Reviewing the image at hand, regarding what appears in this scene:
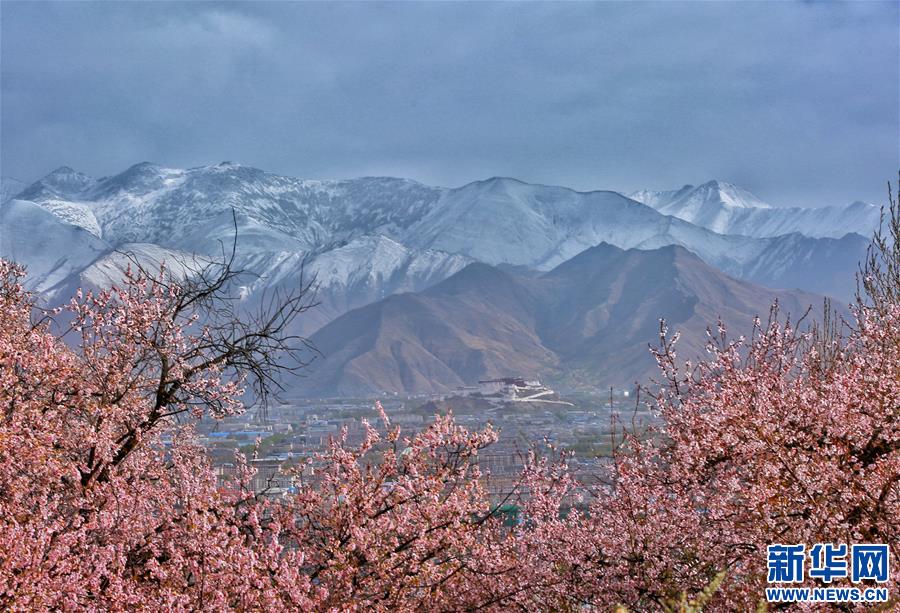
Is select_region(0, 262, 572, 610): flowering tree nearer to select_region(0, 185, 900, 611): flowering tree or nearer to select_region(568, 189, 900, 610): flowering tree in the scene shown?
select_region(0, 185, 900, 611): flowering tree

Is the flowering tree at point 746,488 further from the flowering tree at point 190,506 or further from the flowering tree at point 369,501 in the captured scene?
the flowering tree at point 190,506

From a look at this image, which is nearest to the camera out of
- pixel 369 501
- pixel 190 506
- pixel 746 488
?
pixel 190 506

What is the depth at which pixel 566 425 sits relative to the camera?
4692 inches

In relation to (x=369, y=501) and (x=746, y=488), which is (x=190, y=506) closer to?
(x=369, y=501)

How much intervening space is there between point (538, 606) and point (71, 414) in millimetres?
6468

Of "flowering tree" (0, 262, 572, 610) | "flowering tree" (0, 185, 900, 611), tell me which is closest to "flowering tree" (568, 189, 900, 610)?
"flowering tree" (0, 185, 900, 611)

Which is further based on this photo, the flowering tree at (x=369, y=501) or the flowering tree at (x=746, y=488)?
the flowering tree at (x=369, y=501)

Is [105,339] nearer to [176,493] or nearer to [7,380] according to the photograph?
[7,380]

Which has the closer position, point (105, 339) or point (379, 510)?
point (379, 510)

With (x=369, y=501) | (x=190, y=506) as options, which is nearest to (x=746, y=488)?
(x=369, y=501)

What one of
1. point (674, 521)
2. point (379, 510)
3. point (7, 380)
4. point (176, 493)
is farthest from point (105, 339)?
point (674, 521)

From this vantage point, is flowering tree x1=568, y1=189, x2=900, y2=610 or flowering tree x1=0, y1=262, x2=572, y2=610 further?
flowering tree x1=0, y1=262, x2=572, y2=610

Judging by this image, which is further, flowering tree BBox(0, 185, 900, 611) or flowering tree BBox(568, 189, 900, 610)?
flowering tree BBox(0, 185, 900, 611)

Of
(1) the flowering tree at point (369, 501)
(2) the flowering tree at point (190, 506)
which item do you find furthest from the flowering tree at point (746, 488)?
(2) the flowering tree at point (190, 506)
